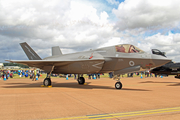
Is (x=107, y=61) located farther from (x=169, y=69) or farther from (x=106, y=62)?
(x=169, y=69)

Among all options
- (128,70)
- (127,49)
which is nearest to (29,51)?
(127,49)

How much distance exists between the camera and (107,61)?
12773 millimetres

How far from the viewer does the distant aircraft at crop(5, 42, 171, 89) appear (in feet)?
38.2

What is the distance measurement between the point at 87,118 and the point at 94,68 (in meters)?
8.63

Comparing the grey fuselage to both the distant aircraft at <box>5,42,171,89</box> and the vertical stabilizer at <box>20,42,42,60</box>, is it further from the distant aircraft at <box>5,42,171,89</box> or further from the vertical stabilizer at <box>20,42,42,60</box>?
the vertical stabilizer at <box>20,42,42,60</box>

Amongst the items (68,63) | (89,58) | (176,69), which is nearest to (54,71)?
(68,63)

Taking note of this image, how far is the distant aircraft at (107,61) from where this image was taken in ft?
38.2

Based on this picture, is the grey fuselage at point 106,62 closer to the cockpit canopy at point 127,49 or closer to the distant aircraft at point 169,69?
the cockpit canopy at point 127,49

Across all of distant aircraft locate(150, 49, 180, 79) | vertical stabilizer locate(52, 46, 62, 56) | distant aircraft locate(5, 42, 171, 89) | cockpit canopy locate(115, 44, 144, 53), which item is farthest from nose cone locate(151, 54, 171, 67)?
vertical stabilizer locate(52, 46, 62, 56)

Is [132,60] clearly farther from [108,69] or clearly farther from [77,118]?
[77,118]

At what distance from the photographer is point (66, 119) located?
4324mm

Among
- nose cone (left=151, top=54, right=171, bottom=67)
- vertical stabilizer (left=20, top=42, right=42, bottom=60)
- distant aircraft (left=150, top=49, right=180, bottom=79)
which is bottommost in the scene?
distant aircraft (left=150, top=49, right=180, bottom=79)

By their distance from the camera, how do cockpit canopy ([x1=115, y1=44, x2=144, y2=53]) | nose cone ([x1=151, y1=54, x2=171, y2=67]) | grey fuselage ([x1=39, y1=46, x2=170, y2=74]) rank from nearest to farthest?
nose cone ([x1=151, y1=54, x2=171, y2=67]) < grey fuselage ([x1=39, y1=46, x2=170, y2=74]) < cockpit canopy ([x1=115, y1=44, x2=144, y2=53])

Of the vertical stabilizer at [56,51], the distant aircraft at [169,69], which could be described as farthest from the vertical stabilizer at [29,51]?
the distant aircraft at [169,69]
